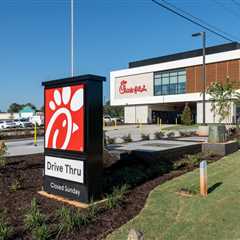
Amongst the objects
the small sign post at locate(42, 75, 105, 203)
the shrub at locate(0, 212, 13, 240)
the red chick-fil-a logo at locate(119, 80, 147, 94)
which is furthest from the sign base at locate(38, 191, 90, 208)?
the red chick-fil-a logo at locate(119, 80, 147, 94)

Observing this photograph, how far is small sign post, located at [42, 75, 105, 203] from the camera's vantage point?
711cm

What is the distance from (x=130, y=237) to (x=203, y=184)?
451 centimetres

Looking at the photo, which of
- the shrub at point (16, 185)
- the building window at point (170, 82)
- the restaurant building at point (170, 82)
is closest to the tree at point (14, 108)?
the restaurant building at point (170, 82)

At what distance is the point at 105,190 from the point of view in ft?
26.1

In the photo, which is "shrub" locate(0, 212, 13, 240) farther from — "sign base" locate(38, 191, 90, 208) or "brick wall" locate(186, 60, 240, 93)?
"brick wall" locate(186, 60, 240, 93)

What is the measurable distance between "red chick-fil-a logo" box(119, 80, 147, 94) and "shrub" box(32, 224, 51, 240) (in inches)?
2704

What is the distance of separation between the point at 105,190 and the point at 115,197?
69cm

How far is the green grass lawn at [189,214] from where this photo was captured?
223 inches

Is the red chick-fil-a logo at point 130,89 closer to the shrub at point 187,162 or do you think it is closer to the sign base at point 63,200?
the shrub at point 187,162

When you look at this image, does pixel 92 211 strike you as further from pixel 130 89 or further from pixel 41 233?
pixel 130 89

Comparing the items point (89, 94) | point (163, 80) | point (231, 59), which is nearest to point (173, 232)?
point (89, 94)

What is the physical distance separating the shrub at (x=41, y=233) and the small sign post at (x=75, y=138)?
5.42 feet

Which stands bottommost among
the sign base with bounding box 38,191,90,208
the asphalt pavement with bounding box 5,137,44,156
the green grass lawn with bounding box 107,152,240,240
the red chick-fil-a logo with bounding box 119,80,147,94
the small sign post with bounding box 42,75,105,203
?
the green grass lawn with bounding box 107,152,240,240

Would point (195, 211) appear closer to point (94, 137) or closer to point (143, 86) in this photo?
point (94, 137)
